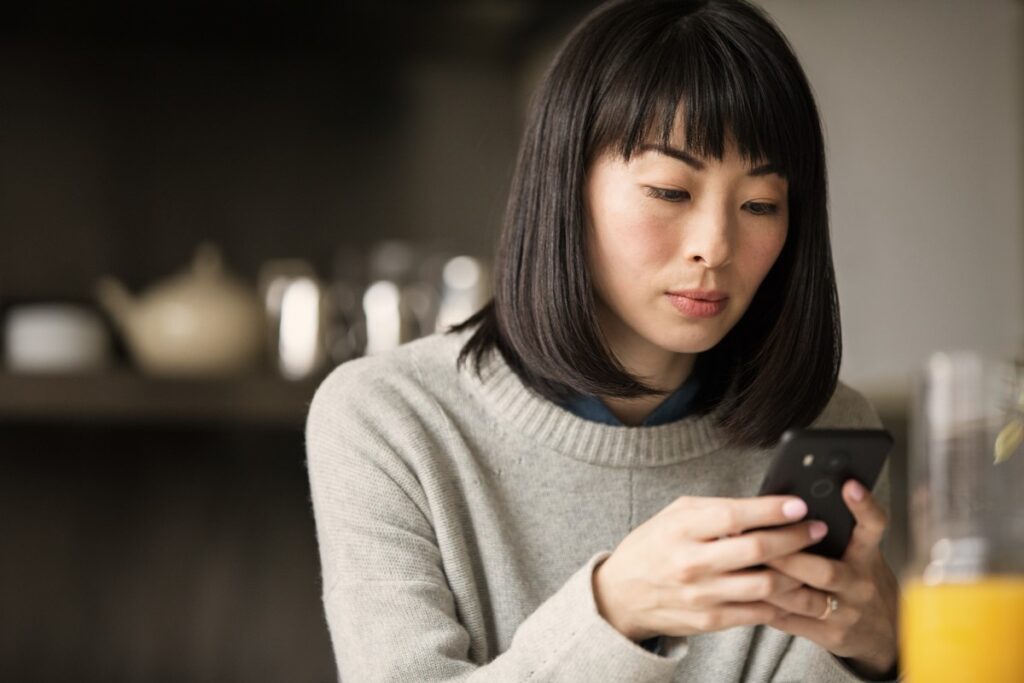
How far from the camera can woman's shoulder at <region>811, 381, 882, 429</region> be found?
153 centimetres

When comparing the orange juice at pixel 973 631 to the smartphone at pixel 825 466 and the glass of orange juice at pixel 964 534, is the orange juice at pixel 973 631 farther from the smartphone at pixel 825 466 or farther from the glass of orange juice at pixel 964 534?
the smartphone at pixel 825 466

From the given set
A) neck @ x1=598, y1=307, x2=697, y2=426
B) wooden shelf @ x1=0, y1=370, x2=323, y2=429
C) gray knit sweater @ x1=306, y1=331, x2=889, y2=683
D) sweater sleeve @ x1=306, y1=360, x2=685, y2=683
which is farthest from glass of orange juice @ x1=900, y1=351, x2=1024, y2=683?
wooden shelf @ x1=0, y1=370, x2=323, y2=429

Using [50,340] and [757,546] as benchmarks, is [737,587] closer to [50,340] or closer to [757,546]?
[757,546]

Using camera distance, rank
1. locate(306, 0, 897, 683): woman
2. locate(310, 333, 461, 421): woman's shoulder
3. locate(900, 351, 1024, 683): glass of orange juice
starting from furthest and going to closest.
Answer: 1. locate(310, 333, 461, 421): woman's shoulder
2. locate(306, 0, 897, 683): woman
3. locate(900, 351, 1024, 683): glass of orange juice

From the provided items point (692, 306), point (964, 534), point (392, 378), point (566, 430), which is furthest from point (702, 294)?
point (964, 534)

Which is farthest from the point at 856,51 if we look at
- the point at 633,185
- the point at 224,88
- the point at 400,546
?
the point at 400,546

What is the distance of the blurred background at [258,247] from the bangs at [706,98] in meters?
1.33

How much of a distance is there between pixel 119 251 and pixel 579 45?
1.55m

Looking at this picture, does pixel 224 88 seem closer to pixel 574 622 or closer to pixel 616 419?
pixel 616 419

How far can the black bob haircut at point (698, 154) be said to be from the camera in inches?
48.9

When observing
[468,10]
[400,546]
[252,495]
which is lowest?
[252,495]

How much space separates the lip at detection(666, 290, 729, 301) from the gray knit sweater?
215 millimetres

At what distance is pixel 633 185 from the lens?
1241mm

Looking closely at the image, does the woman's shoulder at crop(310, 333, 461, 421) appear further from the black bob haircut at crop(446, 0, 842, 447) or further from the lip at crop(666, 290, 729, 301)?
the lip at crop(666, 290, 729, 301)
